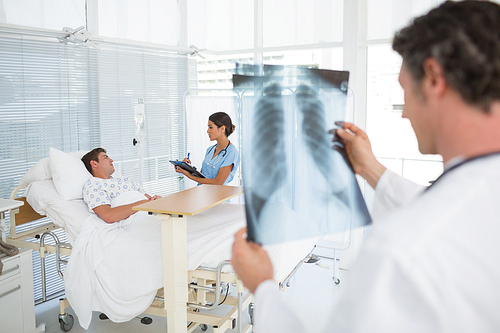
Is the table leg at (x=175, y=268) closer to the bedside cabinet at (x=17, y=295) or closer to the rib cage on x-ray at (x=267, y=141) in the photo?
the bedside cabinet at (x=17, y=295)

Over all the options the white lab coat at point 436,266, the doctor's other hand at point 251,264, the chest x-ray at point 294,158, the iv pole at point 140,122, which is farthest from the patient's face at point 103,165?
the white lab coat at point 436,266

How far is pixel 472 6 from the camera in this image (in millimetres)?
613

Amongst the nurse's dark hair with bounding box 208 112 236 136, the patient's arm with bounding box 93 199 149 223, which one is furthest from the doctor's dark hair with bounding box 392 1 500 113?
the nurse's dark hair with bounding box 208 112 236 136

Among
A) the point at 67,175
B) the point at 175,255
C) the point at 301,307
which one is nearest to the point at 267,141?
the point at 175,255

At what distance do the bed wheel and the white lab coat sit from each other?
2.65 meters

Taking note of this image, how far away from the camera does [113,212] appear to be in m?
2.73

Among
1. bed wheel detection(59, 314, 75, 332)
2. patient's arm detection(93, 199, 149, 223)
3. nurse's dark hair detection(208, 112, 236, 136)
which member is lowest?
bed wheel detection(59, 314, 75, 332)

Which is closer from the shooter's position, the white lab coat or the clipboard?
the white lab coat

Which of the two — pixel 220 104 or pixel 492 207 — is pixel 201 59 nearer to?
pixel 220 104

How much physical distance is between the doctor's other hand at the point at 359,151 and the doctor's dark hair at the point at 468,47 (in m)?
0.43

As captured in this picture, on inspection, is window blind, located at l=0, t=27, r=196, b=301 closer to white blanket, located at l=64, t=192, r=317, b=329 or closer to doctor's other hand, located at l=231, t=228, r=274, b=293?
white blanket, located at l=64, t=192, r=317, b=329

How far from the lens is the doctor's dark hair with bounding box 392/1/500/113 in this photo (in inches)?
22.9

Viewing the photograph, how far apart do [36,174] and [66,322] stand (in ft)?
3.25

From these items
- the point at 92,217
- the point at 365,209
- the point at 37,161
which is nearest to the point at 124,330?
the point at 92,217
